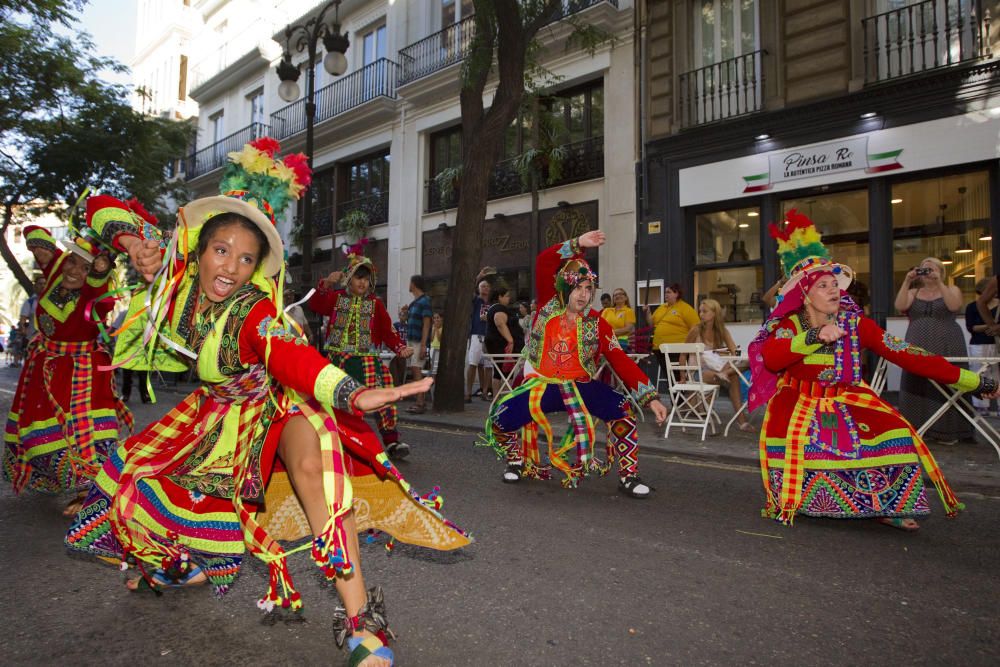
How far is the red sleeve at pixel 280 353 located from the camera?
6.79 feet

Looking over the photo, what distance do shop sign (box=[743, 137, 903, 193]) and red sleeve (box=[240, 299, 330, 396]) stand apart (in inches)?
451

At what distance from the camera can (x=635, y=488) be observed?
15.7 feet

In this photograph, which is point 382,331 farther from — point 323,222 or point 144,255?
point 323,222

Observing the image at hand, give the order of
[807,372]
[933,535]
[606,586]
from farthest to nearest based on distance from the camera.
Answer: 1. [807,372]
2. [933,535]
3. [606,586]

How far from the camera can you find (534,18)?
32.6ft

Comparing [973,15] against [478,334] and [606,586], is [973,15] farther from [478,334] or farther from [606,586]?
[606,586]

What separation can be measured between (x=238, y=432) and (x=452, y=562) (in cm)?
140

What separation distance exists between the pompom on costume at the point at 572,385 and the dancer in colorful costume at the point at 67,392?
2733mm

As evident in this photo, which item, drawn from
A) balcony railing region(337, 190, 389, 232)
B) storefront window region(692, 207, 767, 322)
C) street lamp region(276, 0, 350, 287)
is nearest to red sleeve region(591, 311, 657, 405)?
street lamp region(276, 0, 350, 287)

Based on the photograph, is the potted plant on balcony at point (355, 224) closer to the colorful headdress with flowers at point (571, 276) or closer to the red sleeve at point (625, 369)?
the colorful headdress with flowers at point (571, 276)

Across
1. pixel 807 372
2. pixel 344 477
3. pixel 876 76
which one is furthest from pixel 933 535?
pixel 876 76

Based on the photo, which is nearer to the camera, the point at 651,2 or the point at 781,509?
the point at 781,509

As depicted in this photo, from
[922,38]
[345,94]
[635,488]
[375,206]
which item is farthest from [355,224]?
[635,488]

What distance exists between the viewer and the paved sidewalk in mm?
5188
